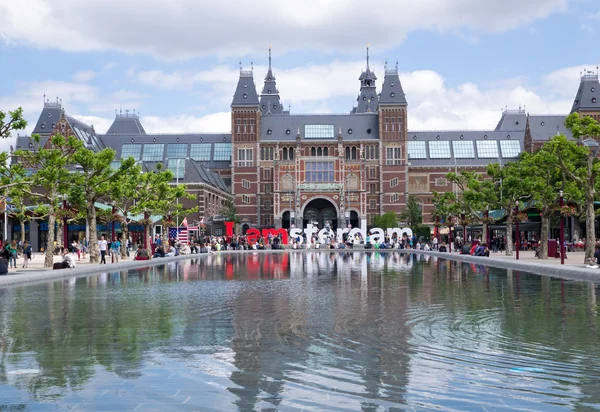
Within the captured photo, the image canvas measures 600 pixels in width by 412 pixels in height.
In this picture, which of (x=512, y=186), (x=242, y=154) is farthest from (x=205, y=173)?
(x=512, y=186)

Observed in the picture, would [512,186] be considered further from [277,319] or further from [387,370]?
[387,370]

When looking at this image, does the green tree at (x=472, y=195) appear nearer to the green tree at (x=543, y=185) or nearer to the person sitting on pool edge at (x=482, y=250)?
the person sitting on pool edge at (x=482, y=250)

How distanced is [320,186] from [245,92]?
16257 mm

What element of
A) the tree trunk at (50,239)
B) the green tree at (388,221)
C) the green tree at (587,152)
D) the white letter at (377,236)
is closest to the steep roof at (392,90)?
the green tree at (388,221)

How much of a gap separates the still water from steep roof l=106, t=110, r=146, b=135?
94.7 m

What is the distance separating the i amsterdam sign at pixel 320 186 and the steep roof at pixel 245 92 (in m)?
12.6

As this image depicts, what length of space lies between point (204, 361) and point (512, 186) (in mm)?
33997

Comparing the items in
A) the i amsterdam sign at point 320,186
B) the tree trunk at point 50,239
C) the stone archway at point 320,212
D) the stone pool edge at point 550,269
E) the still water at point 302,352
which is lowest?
the still water at point 302,352

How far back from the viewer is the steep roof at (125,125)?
10831cm

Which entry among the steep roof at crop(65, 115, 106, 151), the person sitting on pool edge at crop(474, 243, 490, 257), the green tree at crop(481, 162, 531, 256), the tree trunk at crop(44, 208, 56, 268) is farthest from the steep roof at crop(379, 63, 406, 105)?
the tree trunk at crop(44, 208, 56, 268)

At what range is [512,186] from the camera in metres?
39.7

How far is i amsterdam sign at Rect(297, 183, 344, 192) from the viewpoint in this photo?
93688 mm

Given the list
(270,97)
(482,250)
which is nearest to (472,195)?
(482,250)

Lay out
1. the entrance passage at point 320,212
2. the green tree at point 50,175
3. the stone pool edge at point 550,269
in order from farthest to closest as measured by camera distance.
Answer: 1. the entrance passage at point 320,212
2. the green tree at point 50,175
3. the stone pool edge at point 550,269
